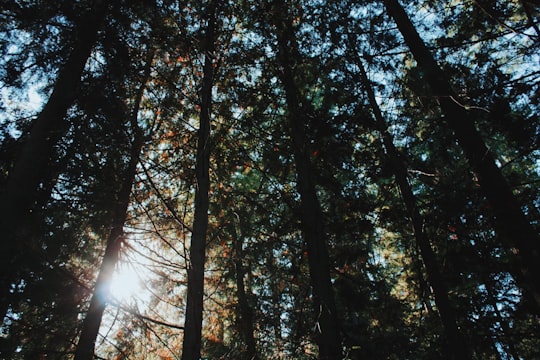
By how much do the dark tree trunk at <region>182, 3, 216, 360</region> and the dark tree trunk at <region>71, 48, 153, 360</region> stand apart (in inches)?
52.5

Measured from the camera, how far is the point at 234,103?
660cm

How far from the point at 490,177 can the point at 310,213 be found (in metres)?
2.81

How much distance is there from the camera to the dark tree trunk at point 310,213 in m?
4.58

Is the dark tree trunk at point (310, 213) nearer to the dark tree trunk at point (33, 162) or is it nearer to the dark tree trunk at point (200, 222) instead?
the dark tree trunk at point (200, 222)

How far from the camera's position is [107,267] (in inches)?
284

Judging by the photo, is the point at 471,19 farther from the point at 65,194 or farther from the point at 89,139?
the point at 65,194

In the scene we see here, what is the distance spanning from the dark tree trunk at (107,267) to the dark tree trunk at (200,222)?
133cm

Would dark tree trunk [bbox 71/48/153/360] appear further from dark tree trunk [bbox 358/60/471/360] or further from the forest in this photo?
dark tree trunk [bbox 358/60/471/360]

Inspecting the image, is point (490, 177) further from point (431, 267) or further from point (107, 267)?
point (107, 267)

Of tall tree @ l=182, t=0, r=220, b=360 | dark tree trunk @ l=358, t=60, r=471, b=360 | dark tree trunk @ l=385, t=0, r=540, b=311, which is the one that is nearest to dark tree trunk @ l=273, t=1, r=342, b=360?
dark tree trunk @ l=358, t=60, r=471, b=360

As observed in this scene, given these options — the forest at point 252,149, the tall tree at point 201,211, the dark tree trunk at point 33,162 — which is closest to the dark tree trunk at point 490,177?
the forest at point 252,149

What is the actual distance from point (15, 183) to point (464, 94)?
7.40m

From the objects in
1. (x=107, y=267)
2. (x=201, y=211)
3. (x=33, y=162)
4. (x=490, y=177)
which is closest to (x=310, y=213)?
(x=201, y=211)

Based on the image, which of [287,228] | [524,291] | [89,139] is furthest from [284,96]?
[524,291]
